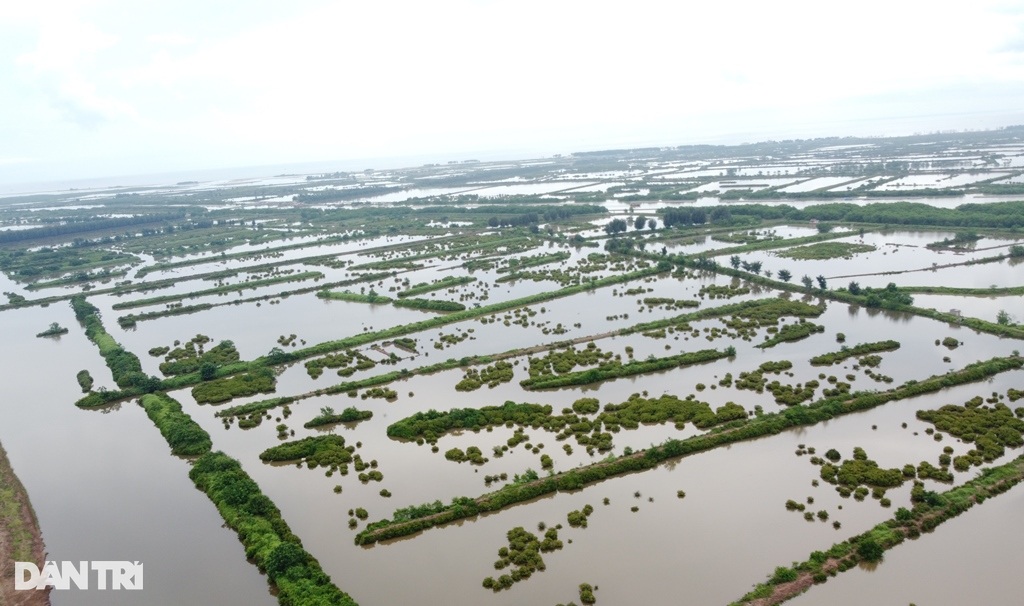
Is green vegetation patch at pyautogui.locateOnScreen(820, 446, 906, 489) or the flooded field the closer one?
the flooded field

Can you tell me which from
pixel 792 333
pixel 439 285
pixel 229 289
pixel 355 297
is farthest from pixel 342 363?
pixel 792 333

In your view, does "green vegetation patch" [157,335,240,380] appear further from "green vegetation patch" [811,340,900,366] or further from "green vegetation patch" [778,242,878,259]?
"green vegetation patch" [778,242,878,259]

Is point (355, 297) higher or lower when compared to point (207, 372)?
higher

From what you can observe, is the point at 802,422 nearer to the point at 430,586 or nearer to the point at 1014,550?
the point at 1014,550

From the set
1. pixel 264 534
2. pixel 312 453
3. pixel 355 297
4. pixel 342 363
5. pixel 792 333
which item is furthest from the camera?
pixel 355 297

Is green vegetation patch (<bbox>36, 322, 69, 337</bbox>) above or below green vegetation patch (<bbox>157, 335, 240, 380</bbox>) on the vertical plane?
above

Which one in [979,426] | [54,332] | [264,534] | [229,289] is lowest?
[264,534]

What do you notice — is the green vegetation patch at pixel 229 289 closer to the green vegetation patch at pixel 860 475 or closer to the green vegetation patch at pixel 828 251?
the green vegetation patch at pixel 828 251

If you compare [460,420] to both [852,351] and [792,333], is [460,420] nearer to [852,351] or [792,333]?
[792,333]

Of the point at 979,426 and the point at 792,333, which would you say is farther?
the point at 792,333

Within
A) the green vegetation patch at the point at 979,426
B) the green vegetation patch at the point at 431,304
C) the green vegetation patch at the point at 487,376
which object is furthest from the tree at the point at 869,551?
the green vegetation patch at the point at 431,304

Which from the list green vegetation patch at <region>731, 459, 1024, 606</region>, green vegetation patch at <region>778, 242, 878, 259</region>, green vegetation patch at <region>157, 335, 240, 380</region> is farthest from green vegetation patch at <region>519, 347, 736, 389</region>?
green vegetation patch at <region>778, 242, 878, 259</region>

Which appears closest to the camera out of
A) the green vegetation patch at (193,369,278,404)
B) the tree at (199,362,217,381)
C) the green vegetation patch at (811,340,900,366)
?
the green vegetation patch at (811,340,900,366)
